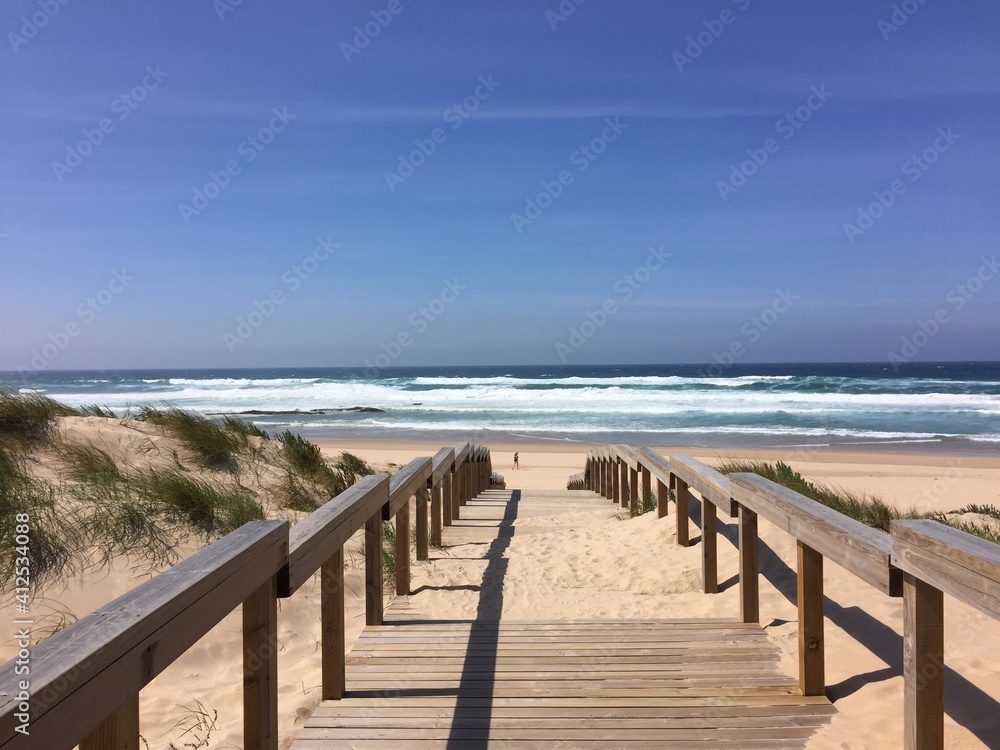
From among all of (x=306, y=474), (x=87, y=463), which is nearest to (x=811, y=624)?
(x=306, y=474)

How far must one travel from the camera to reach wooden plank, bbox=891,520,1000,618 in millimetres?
1952

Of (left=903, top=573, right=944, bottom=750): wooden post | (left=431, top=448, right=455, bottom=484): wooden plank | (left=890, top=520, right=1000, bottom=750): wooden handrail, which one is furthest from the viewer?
(left=431, top=448, right=455, bottom=484): wooden plank

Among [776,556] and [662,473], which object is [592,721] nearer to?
[776,556]

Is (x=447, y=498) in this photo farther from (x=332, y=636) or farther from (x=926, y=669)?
(x=926, y=669)

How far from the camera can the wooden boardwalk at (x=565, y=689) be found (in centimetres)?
285

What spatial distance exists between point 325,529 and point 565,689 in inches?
50.2

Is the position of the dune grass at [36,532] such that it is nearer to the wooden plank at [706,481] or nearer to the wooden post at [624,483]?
the wooden plank at [706,481]

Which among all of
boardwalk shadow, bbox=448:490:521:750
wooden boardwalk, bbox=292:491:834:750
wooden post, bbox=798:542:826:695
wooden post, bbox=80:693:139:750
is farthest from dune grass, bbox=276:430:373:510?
wooden post, bbox=80:693:139:750

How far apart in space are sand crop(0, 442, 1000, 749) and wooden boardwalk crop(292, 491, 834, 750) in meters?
0.19

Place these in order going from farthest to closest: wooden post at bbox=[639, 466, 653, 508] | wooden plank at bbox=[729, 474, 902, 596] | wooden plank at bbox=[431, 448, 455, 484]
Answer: wooden post at bbox=[639, 466, 653, 508], wooden plank at bbox=[431, 448, 455, 484], wooden plank at bbox=[729, 474, 902, 596]

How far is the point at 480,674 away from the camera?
3.45 m

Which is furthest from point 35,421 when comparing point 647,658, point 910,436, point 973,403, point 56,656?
point 973,403

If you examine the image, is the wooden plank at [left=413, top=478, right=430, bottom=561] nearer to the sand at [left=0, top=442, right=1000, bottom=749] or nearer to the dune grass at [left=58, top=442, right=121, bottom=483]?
the sand at [left=0, top=442, right=1000, bottom=749]

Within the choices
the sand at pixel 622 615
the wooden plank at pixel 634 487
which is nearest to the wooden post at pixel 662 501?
the sand at pixel 622 615
